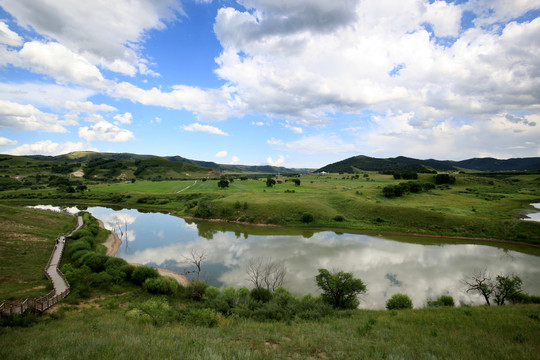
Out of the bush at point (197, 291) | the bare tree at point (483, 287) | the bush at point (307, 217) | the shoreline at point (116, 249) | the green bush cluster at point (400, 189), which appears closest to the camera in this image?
the bare tree at point (483, 287)

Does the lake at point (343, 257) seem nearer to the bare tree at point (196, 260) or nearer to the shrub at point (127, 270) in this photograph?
the bare tree at point (196, 260)

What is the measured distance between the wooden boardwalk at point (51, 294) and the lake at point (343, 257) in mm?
9012

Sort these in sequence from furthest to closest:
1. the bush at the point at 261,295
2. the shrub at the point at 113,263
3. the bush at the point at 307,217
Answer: the bush at the point at 307,217 → the shrub at the point at 113,263 → the bush at the point at 261,295

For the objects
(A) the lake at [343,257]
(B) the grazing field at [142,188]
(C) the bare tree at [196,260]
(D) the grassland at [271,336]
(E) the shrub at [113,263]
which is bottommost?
(A) the lake at [343,257]

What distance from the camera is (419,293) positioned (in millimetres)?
25766

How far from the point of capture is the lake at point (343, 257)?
1080 inches

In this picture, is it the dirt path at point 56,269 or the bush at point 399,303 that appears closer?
the bush at point 399,303

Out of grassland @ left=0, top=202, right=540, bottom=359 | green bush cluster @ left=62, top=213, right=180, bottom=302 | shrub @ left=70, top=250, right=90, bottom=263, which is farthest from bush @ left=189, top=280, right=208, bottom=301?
shrub @ left=70, top=250, right=90, bottom=263

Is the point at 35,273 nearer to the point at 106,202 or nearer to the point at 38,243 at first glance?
the point at 38,243

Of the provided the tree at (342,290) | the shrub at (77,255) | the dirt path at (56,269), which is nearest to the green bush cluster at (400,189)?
the tree at (342,290)

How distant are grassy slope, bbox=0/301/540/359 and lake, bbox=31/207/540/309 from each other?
1076 centimetres

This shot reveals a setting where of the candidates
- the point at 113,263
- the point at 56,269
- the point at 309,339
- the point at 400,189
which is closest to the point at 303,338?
the point at 309,339

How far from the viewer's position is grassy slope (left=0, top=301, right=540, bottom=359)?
8102mm

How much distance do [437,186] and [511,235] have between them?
59.2 meters
